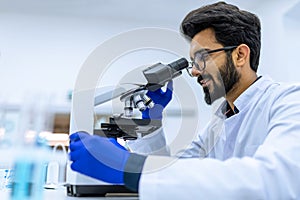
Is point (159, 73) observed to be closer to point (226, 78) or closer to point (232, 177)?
point (226, 78)

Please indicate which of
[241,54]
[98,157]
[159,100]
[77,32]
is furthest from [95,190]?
[77,32]

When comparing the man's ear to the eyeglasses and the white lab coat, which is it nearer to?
the eyeglasses

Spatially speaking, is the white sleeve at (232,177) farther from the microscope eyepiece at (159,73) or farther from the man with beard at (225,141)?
the microscope eyepiece at (159,73)

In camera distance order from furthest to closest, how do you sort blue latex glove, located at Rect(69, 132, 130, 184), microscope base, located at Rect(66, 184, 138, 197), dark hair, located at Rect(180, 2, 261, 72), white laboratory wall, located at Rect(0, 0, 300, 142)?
white laboratory wall, located at Rect(0, 0, 300, 142)
dark hair, located at Rect(180, 2, 261, 72)
microscope base, located at Rect(66, 184, 138, 197)
blue latex glove, located at Rect(69, 132, 130, 184)

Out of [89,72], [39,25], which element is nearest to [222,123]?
[89,72]

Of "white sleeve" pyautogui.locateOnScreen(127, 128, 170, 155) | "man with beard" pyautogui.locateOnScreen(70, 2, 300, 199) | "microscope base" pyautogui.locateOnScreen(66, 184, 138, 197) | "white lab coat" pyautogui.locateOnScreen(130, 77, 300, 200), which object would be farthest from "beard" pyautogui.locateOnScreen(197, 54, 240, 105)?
"microscope base" pyautogui.locateOnScreen(66, 184, 138, 197)

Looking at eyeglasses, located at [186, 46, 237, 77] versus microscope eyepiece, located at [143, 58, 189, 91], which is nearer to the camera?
microscope eyepiece, located at [143, 58, 189, 91]

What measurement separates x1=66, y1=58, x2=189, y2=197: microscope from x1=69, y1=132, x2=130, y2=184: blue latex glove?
0.57ft

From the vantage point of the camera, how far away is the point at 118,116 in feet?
3.28

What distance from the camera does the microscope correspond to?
35.6 inches

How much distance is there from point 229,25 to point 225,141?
45cm

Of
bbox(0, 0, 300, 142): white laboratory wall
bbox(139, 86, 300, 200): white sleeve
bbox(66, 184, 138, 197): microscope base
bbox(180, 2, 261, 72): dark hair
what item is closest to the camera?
bbox(139, 86, 300, 200): white sleeve

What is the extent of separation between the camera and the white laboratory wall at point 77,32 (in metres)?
2.29

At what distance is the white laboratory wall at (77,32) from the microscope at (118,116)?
135 cm
